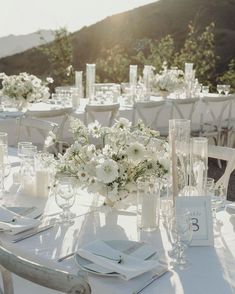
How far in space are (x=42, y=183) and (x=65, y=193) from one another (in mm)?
353

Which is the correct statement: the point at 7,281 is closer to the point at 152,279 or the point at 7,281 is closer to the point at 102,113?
the point at 152,279

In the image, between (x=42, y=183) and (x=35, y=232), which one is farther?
(x=42, y=183)

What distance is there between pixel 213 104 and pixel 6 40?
4665mm

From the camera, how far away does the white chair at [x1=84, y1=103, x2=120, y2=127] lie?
5328mm

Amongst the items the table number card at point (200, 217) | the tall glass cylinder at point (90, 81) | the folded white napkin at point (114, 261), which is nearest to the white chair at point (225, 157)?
the table number card at point (200, 217)

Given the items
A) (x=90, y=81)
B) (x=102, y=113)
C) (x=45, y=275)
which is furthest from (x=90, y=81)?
(x=45, y=275)

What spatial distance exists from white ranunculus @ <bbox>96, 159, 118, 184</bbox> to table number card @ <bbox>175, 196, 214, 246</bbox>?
0.90 feet

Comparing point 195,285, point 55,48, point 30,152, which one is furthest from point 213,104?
point 195,285

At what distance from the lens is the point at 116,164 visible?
2123mm

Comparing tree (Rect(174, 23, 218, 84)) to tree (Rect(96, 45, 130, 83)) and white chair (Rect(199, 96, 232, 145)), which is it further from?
white chair (Rect(199, 96, 232, 145))

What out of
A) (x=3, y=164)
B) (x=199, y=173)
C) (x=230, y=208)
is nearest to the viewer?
(x=199, y=173)

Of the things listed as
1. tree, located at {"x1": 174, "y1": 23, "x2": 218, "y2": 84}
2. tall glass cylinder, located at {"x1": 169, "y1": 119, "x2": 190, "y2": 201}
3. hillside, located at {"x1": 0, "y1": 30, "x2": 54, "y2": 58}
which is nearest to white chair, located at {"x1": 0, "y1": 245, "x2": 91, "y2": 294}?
tall glass cylinder, located at {"x1": 169, "y1": 119, "x2": 190, "y2": 201}

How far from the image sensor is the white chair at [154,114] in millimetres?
5649

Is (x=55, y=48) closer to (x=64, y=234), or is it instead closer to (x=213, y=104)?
(x=213, y=104)
